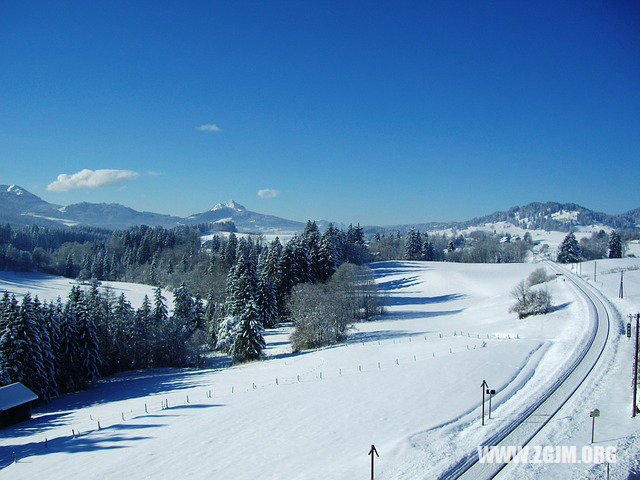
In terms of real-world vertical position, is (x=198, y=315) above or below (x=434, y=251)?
below

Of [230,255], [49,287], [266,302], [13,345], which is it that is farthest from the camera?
[49,287]

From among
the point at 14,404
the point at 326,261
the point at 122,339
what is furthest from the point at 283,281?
the point at 14,404

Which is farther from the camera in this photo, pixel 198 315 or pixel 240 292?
pixel 198 315

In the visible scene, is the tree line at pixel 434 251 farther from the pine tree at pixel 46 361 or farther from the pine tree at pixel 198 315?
the pine tree at pixel 46 361

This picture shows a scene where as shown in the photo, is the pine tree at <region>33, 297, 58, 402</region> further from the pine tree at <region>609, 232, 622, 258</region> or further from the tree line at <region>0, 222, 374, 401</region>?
the pine tree at <region>609, 232, 622, 258</region>

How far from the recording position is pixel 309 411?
2605 cm

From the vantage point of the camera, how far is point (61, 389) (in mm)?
43688

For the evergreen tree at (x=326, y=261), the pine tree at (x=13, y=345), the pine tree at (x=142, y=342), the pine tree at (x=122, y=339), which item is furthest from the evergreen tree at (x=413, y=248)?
the pine tree at (x=13, y=345)

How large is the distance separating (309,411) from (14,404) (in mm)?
24314

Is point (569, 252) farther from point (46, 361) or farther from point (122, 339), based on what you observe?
point (46, 361)

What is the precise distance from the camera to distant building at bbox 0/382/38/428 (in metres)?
31.4

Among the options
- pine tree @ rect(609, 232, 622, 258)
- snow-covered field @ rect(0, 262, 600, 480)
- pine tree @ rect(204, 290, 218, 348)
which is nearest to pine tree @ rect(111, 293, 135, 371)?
snow-covered field @ rect(0, 262, 600, 480)

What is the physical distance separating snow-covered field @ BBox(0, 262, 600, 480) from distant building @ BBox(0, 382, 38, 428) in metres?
1.48

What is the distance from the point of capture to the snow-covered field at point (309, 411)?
18938mm
